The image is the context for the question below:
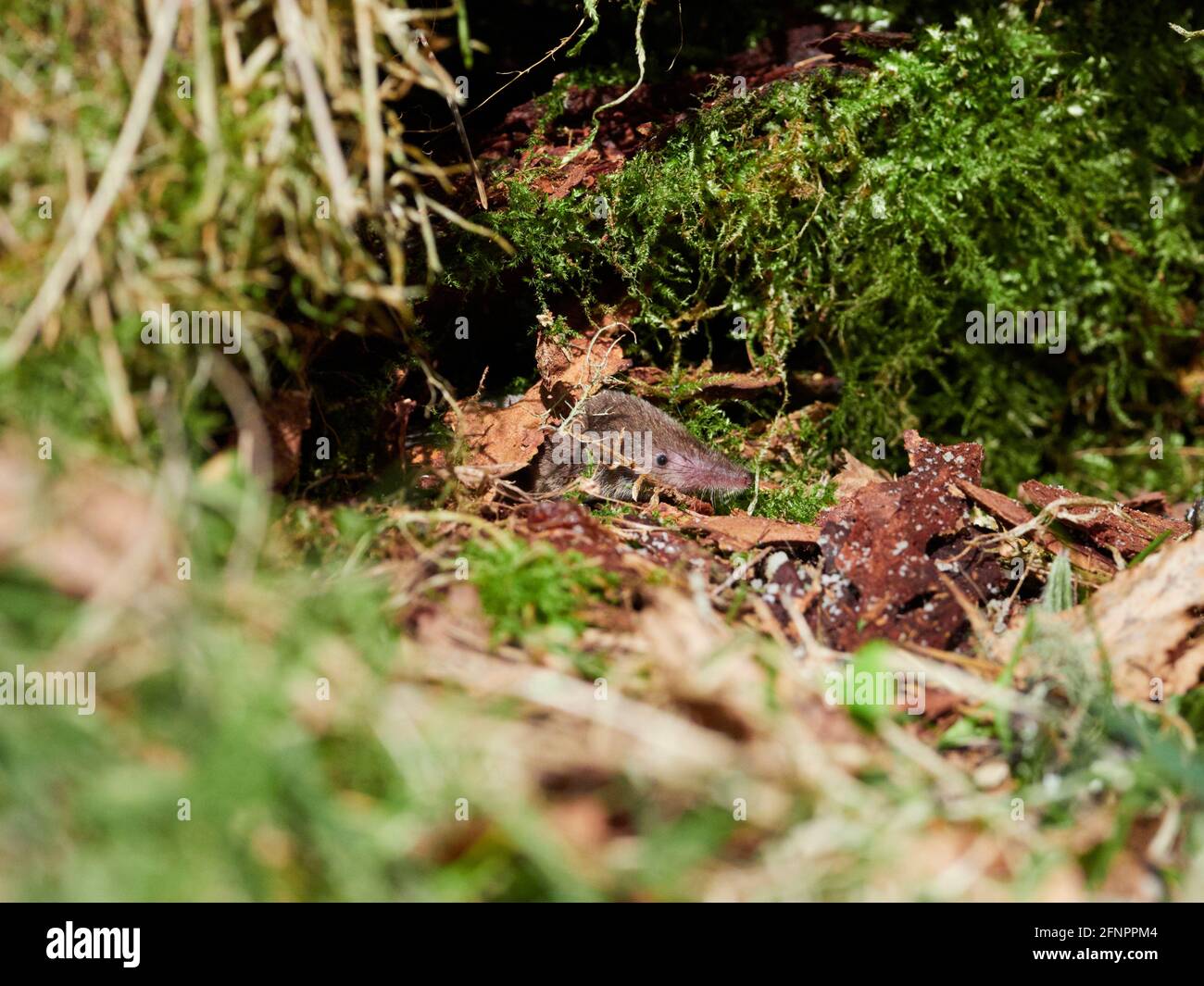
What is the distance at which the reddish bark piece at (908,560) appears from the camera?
2.56m

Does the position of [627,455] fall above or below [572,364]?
below

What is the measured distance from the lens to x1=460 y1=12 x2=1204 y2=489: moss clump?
3.90 metres

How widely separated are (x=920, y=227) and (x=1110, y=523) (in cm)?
159

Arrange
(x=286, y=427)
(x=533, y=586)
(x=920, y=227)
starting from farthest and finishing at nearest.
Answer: (x=920, y=227)
(x=286, y=427)
(x=533, y=586)

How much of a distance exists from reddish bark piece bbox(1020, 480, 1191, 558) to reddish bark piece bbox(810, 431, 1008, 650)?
0.29 m

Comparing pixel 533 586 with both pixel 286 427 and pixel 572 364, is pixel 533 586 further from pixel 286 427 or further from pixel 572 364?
pixel 572 364

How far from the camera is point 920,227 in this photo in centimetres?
409

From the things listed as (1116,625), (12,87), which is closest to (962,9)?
(1116,625)

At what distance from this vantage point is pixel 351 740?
1.62 meters

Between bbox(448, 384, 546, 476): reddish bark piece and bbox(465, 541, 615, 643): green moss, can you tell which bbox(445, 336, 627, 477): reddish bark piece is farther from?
bbox(465, 541, 615, 643): green moss

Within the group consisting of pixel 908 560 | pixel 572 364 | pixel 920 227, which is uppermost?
pixel 920 227

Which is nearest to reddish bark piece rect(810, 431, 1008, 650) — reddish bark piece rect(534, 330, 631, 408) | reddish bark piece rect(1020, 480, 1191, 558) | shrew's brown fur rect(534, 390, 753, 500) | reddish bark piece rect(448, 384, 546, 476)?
reddish bark piece rect(1020, 480, 1191, 558)

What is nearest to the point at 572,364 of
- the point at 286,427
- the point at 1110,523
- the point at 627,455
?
the point at 627,455

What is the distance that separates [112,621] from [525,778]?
2.46 ft
